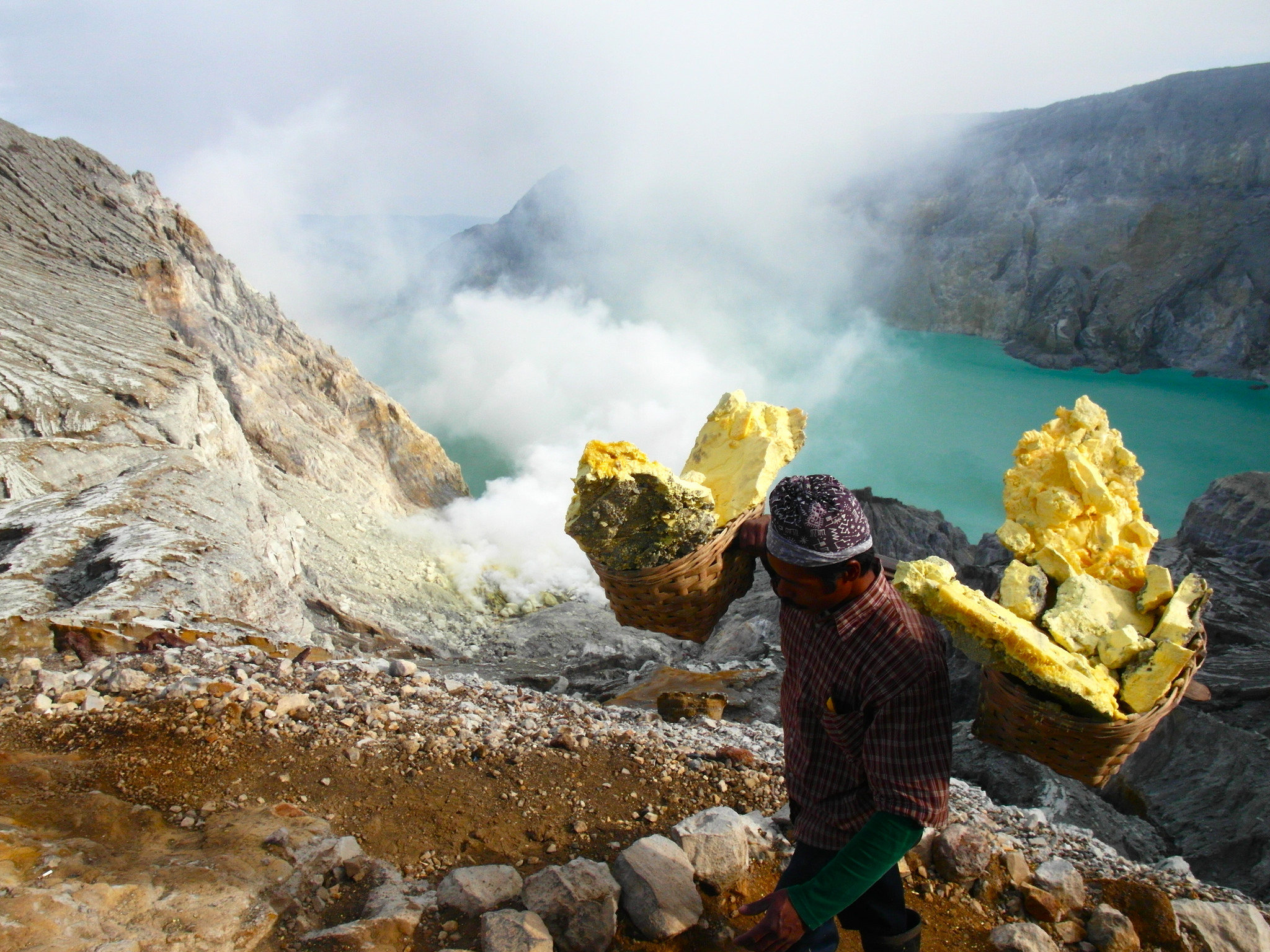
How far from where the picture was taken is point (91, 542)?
14.2 feet

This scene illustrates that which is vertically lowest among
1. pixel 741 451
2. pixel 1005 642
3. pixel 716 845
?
pixel 716 845

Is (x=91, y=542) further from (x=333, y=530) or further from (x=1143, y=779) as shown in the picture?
(x=1143, y=779)

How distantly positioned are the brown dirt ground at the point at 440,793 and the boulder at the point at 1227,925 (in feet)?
1.90

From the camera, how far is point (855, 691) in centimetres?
136

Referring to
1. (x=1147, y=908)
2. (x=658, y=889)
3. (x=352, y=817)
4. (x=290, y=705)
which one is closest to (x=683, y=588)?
(x=658, y=889)

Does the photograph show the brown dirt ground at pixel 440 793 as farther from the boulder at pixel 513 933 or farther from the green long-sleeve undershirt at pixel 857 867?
the green long-sleeve undershirt at pixel 857 867

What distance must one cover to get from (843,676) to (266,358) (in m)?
11.7

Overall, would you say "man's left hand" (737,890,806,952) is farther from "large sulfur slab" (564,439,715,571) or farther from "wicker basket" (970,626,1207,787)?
"large sulfur slab" (564,439,715,571)

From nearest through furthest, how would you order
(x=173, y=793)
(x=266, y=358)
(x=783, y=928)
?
1. (x=783, y=928)
2. (x=173, y=793)
3. (x=266, y=358)

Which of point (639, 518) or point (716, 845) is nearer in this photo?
point (639, 518)

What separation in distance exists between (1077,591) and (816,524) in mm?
799

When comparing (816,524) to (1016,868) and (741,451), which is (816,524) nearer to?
(741,451)

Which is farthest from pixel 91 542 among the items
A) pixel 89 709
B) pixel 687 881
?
pixel 687 881

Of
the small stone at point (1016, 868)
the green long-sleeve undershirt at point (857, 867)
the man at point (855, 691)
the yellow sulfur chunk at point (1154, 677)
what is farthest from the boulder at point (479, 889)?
the yellow sulfur chunk at point (1154, 677)
